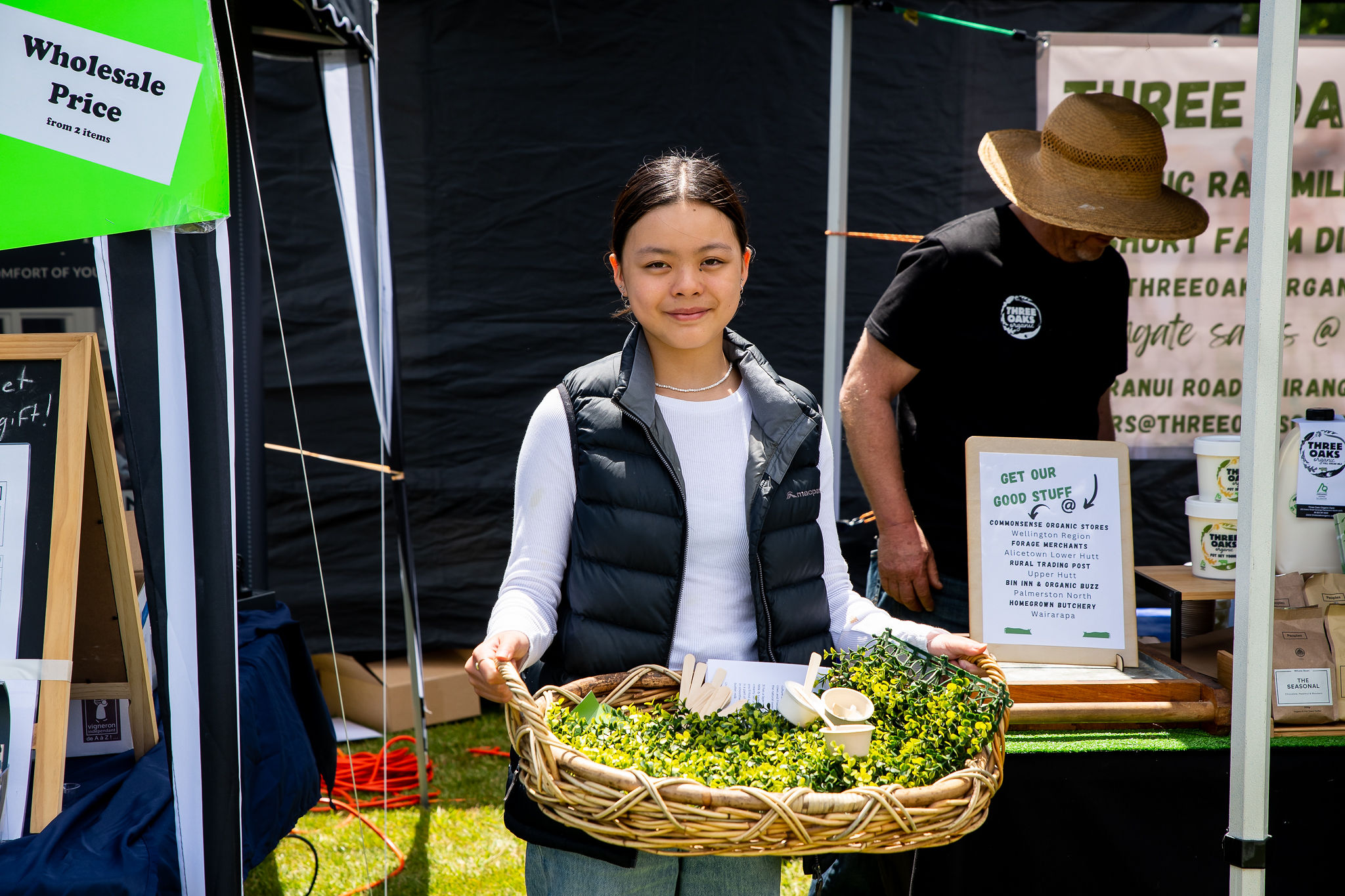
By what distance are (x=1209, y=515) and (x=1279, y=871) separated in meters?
0.61

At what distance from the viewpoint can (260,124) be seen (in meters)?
3.73

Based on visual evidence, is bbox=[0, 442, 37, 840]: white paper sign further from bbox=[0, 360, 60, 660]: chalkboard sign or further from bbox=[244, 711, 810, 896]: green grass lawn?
bbox=[244, 711, 810, 896]: green grass lawn

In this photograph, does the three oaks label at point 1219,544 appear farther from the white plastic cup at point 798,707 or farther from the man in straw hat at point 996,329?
the white plastic cup at point 798,707

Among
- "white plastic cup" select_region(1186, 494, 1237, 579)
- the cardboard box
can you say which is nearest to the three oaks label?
"white plastic cup" select_region(1186, 494, 1237, 579)

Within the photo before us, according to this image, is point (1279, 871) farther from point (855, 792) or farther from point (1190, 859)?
point (855, 792)

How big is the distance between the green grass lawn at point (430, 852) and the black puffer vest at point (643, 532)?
4.66 feet

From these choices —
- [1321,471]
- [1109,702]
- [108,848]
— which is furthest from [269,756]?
[1321,471]

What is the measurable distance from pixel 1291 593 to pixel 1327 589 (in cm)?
6

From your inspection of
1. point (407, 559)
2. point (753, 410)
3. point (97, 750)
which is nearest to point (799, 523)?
point (753, 410)

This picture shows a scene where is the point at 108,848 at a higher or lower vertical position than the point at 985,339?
lower

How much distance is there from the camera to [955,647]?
1475 millimetres

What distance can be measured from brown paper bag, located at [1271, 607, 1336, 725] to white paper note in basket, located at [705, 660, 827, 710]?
98 centimetres

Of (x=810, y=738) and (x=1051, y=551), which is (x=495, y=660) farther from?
(x=1051, y=551)

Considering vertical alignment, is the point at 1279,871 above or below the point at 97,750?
below
